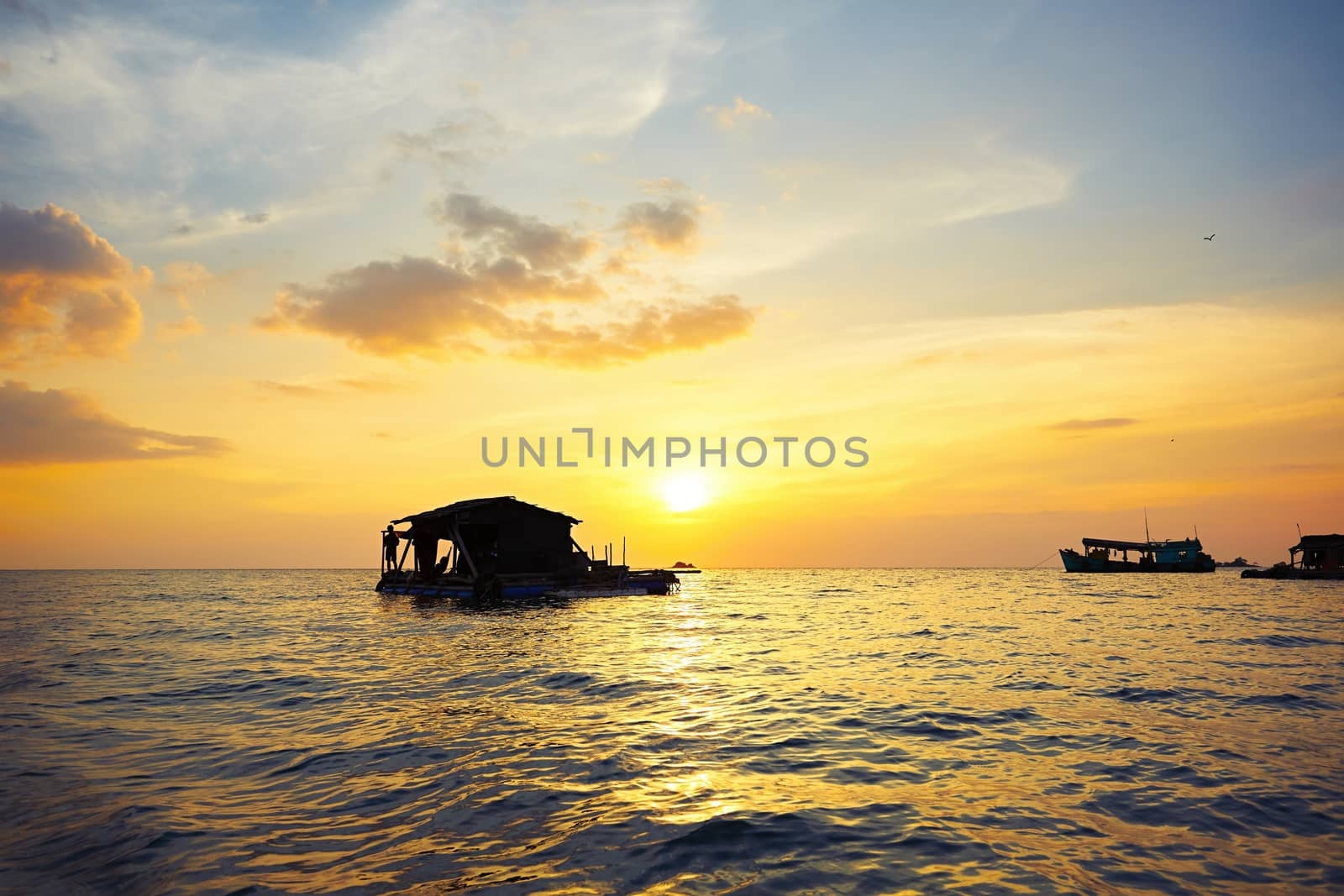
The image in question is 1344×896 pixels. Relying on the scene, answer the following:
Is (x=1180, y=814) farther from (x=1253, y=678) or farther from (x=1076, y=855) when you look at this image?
(x=1253, y=678)

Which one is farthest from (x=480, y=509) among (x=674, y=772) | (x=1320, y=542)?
(x=1320, y=542)

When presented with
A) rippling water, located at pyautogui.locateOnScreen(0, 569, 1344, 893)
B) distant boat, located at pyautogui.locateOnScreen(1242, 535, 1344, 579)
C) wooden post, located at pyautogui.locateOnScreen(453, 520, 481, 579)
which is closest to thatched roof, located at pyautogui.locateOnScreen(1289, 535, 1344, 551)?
distant boat, located at pyautogui.locateOnScreen(1242, 535, 1344, 579)

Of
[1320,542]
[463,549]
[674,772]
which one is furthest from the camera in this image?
[1320,542]

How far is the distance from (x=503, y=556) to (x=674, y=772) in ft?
140

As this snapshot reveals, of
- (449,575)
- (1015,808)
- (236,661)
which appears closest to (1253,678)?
(1015,808)

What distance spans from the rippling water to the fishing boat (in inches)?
980

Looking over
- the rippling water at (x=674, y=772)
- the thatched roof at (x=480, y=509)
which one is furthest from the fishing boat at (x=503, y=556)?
the rippling water at (x=674, y=772)

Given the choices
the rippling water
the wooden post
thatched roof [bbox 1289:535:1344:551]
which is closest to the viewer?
the rippling water

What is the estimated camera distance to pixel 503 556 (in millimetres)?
50812

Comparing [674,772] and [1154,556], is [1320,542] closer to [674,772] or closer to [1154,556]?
[1154,556]

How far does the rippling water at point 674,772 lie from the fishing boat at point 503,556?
24883mm

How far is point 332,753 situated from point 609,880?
6810 millimetres

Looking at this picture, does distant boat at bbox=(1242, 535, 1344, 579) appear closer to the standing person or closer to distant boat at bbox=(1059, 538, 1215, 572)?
distant boat at bbox=(1059, 538, 1215, 572)

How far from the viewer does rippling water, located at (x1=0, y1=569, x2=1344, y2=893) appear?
22.4 feet
